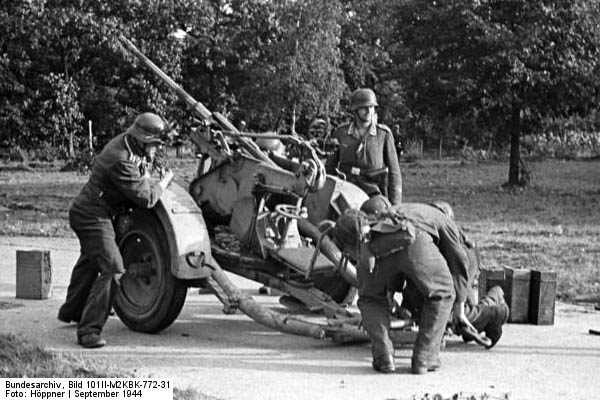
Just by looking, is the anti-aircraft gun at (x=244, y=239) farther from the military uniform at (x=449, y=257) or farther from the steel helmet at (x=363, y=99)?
the steel helmet at (x=363, y=99)

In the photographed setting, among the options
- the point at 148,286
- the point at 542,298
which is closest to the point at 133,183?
the point at 148,286

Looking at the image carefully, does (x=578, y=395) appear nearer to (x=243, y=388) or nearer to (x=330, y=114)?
(x=243, y=388)

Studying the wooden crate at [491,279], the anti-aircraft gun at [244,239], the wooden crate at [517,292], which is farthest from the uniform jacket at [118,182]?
the wooden crate at [517,292]

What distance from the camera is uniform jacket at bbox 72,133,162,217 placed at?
32.6ft

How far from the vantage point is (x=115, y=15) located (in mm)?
28188

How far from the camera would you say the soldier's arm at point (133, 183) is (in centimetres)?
991

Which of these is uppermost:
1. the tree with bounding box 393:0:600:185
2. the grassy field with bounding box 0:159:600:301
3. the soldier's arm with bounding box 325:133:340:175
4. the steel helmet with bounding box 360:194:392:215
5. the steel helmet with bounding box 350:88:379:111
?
the tree with bounding box 393:0:600:185

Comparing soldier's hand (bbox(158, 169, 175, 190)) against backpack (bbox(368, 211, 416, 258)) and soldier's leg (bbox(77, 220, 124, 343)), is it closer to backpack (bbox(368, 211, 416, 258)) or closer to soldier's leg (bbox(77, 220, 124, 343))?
soldier's leg (bbox(77, 220, 124, 343))

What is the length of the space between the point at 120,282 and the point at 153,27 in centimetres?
1920

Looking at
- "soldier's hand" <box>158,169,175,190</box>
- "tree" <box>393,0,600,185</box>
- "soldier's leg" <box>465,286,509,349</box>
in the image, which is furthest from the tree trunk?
"soldier's leg" <box>465,286,509,349</box>

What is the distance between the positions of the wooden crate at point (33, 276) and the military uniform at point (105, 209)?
206 cm

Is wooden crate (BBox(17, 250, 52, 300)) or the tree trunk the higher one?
the tree trunk

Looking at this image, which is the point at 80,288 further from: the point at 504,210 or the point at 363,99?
the point at 504,210

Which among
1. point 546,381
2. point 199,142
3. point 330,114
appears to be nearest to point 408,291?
point 546,381
